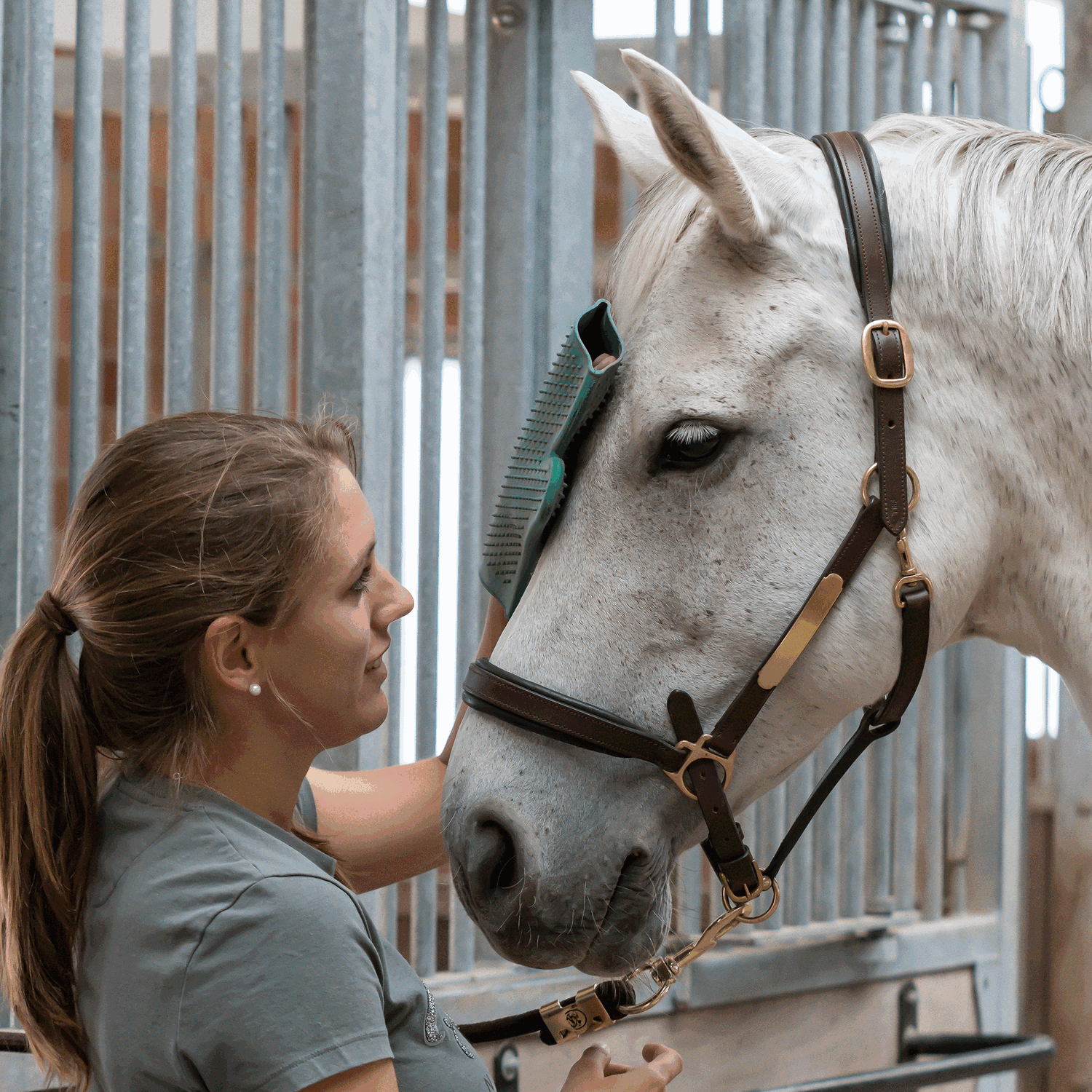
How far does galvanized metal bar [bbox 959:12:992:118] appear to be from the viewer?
234 cm

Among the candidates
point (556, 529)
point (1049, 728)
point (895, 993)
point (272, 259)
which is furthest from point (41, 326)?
point (1049, 728)

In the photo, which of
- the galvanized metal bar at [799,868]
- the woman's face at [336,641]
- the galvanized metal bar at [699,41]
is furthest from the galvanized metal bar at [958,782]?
the woman's face at [336,641]

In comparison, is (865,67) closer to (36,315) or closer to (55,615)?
(36,315)

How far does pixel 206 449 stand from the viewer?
2.92 ft

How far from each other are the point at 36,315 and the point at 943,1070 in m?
1.77

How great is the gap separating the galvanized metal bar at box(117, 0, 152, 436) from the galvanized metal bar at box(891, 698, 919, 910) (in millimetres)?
1570

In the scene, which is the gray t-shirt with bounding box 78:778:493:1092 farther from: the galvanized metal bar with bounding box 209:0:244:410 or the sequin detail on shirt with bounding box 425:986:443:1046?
the galvanized metal bar with bounding box 209:0:244:410

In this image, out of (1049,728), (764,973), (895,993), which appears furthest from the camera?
(1049,728)

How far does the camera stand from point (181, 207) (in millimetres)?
1583

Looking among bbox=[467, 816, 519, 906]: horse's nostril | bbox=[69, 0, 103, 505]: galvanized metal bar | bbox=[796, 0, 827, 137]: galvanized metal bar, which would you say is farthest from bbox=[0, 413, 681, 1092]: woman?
bbox=[796, 0, 827, 137]: galvanized metal bar

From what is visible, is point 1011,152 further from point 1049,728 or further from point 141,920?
point 1049,728

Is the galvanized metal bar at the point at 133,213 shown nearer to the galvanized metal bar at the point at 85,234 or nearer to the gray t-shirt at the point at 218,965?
the galvanized metal bar at the point at 85,234

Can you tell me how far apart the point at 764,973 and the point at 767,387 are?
4.55 ft

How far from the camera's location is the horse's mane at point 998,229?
103 centimetres
